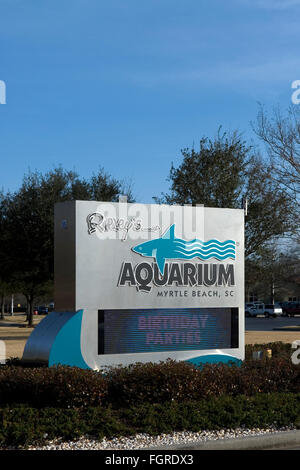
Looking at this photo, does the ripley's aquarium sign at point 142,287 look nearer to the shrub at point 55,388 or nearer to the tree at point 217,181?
the shrub at point 55,388

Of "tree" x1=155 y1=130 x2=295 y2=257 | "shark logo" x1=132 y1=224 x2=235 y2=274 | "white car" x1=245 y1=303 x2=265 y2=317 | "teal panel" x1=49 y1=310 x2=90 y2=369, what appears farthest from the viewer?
"white car" x1=245 y1=303 x2=265 y2=317

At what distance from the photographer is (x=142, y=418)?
9.50m

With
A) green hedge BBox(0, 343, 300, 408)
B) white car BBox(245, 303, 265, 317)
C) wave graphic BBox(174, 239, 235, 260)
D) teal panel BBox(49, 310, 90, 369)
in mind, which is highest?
wave graphic BBox(174, 239, 235, 260)

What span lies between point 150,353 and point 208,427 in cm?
414

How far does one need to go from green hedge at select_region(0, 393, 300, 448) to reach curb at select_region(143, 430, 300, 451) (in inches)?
18.3

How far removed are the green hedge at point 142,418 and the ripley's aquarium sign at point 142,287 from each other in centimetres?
281

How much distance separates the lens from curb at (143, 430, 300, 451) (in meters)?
8.52

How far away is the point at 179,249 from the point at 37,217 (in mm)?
21348

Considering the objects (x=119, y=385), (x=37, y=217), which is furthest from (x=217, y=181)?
(x=119, y=385)

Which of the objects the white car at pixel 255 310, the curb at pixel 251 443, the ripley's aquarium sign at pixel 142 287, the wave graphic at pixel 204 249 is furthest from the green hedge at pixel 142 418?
the white car at pixel 255 310

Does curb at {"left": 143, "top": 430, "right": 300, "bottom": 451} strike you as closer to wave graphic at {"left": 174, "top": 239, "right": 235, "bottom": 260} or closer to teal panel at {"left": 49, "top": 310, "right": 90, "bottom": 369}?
teal panel at {"left": 49, "top": 310, "right": 90, "bottom": 369}

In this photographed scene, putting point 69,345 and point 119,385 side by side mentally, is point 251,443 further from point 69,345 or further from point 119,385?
point 69,345

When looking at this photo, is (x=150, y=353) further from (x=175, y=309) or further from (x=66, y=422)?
(x=66, y=422)

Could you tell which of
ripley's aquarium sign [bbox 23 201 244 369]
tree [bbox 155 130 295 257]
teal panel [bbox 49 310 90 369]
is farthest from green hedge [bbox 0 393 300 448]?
tree [bbox 155 130 295 257]
